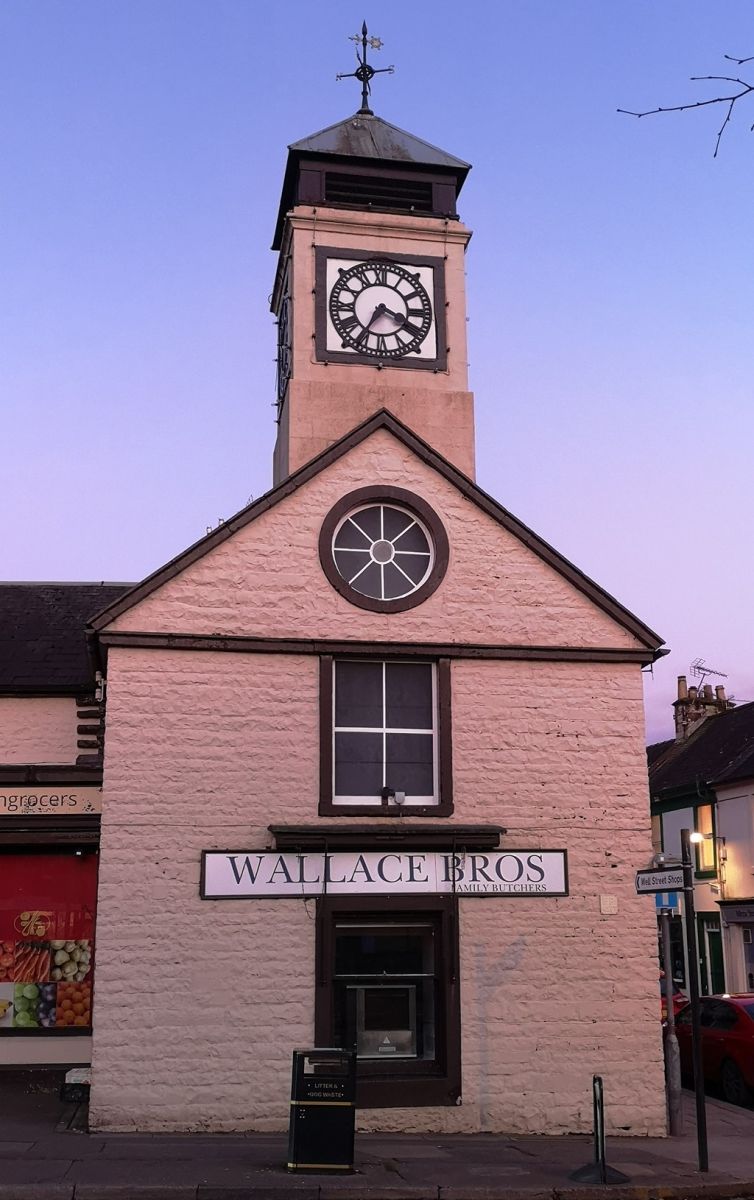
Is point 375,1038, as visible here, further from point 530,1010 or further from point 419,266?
point 419,266

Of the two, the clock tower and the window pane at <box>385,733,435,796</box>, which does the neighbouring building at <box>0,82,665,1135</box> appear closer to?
the window pane at <box>385,733,435,796</box>

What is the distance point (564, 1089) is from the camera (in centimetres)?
1427

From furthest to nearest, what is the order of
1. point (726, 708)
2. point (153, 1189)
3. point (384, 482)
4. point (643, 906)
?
point (726, 708)
point (384, 482)
point (643, 906)
point (153, 1189)

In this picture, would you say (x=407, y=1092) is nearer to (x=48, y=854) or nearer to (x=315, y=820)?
(x=315, y=820)

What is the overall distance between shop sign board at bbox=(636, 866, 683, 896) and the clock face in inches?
387

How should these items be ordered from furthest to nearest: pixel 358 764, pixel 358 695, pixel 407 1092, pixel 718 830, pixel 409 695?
pixel 718 830
pixel 409 695
pixel 358 695
pixel 358 764
pixel 407 1092

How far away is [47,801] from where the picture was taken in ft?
58.1

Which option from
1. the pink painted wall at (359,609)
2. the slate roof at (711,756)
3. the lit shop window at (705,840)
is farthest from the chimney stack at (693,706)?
the pink painted wall at (359,609)

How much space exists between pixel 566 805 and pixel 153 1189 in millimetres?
6783

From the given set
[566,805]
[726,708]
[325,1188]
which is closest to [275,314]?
[566,805]

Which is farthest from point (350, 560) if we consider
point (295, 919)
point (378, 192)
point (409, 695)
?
point (378, 192)

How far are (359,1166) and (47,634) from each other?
11.0m

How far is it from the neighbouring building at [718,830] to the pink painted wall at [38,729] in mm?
20894

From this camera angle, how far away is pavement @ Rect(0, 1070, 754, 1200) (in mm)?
10836
